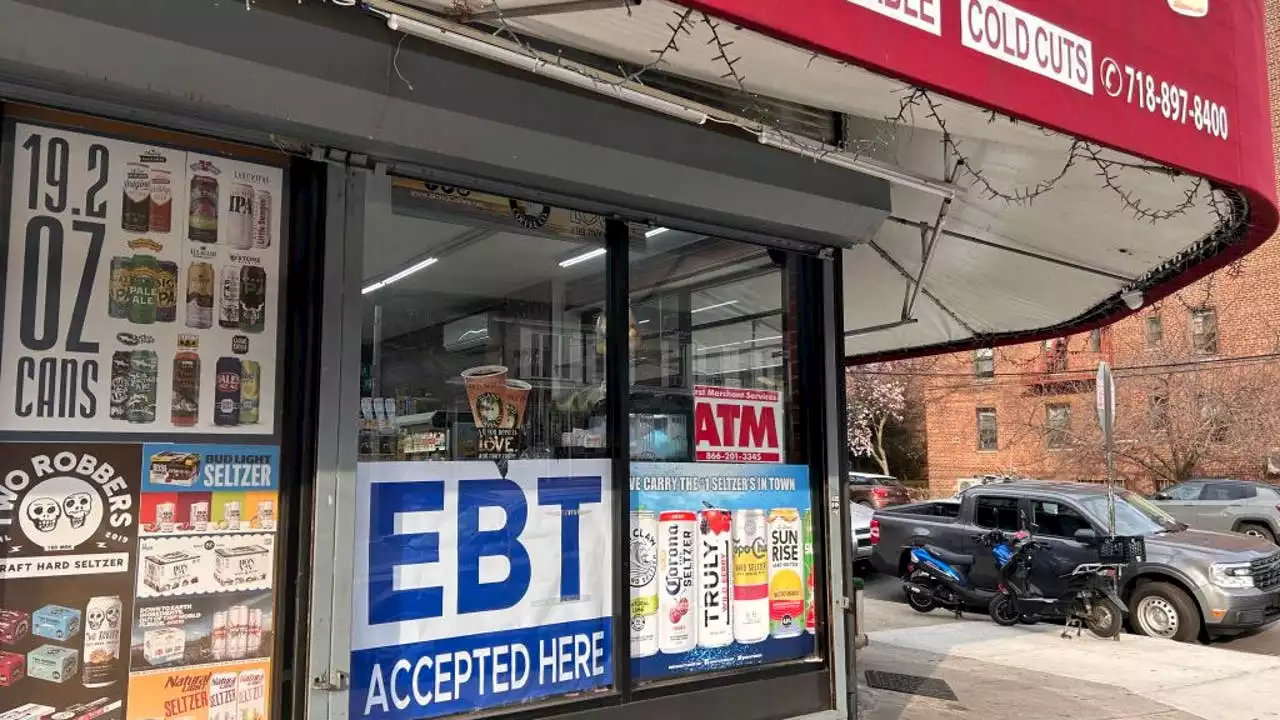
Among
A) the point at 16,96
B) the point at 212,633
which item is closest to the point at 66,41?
the point at 16,96

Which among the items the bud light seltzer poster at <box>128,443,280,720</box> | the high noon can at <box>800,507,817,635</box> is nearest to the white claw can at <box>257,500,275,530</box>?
the bud light seltzer poster at <box>128,443,280,720</box>

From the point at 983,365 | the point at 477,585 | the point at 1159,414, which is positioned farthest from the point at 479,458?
the point at 983,365

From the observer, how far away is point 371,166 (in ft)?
12.5

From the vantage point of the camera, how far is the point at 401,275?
400cm

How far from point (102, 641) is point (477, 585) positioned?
1.47 metres

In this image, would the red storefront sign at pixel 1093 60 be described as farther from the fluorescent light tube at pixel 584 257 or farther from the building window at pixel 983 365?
the building window at pixel 983 365

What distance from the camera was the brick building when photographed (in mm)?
24641

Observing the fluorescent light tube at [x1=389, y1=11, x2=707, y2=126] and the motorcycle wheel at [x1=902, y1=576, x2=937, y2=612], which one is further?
the motorcycle wheel at [x1=902, y1=576, x2=937, y2=612]

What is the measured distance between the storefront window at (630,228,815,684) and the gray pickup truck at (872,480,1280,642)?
255 inches

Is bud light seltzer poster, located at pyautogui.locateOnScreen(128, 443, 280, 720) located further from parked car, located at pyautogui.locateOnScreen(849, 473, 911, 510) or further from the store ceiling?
parked car, located at pyautogui.locateOnScreen(849, 473, 911, 510)

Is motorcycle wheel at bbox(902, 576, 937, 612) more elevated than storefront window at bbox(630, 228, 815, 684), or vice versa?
storefront window at bbox(630, 228, 815, 684)

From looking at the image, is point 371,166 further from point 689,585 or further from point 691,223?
point 689,585

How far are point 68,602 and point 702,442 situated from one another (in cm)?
296

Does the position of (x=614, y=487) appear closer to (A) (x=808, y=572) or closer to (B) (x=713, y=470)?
(B) (x=713, y=470)
